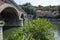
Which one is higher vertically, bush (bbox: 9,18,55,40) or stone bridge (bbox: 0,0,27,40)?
bush (bbox: 9,18,55,40)

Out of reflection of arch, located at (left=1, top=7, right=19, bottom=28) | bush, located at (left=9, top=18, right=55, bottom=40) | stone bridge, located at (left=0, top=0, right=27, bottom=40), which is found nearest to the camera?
bush, located at (left=9, top=18, right=55, bottom=40)

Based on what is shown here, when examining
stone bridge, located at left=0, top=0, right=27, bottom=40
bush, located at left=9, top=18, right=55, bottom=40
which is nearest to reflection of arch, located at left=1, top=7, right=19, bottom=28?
stone bridge, located at left=0, top=0, right=27, bottom=40

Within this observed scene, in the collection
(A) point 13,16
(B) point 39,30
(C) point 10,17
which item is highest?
(B) point 39,30

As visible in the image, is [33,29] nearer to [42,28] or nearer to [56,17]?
[42,28]

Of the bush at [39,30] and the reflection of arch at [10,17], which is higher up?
the bush at [39,30]

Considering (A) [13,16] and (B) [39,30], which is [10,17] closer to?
(A) [13,16]

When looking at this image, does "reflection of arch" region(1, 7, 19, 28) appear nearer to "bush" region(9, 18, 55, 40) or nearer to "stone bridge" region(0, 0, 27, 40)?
"stone bridge" region(0, 0, 27, 40)

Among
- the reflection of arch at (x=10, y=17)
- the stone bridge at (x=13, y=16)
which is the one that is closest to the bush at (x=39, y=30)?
the stone bridge at (x=13, y=16)

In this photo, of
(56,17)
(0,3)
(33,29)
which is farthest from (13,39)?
(56,17)

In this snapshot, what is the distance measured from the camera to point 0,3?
31.3m

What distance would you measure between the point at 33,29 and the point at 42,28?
41cm

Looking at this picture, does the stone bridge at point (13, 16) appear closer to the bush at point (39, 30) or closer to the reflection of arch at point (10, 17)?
the reflection of arch at point (10, 17)

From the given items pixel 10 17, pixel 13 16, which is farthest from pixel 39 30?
pixel 10 17

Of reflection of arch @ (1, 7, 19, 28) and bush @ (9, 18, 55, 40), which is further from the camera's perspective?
reflection of arch @ (1, 7, 19, 28)
